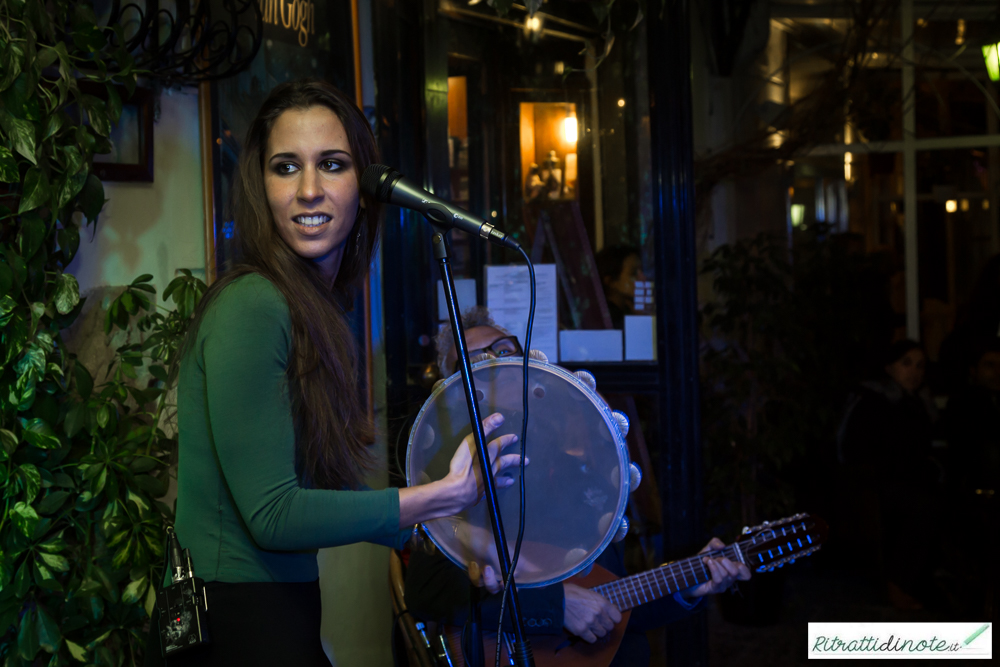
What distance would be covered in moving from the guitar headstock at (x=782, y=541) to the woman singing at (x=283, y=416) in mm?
1024

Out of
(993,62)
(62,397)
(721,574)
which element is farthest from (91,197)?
(993,62)

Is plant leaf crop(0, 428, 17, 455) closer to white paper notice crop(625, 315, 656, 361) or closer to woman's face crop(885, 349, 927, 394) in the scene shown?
white paper notice crop(625, 315, 656, 361)

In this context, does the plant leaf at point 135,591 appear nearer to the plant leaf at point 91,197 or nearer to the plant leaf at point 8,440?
the plant leaf at point 8,440

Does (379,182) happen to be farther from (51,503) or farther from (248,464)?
(51,503)

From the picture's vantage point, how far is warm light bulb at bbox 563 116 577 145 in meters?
2.57

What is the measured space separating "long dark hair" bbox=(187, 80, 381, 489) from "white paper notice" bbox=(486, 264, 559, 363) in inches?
48.2

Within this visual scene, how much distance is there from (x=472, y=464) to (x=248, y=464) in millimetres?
327

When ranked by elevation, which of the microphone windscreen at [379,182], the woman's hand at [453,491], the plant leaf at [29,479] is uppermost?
the microphone windscreen at [379,182]

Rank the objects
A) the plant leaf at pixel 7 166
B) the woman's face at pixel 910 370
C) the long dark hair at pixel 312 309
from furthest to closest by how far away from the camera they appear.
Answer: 1. the woman's face at pixel 910 370
2. the plant leaf at pixel 7 166
3. the long dark hair at pixel 312 309

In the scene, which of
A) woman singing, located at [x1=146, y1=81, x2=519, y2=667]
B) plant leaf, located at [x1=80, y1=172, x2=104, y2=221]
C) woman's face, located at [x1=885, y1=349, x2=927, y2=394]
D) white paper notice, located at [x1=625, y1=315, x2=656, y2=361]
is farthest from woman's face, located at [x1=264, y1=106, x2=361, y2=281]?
woman's face, located at [x1=885, y1=349, x2=927, y2=394]

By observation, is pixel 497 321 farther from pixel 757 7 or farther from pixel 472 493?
pixel 757 7

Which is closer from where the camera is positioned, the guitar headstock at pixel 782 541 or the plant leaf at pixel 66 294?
the plant leaf at pixel 66 294

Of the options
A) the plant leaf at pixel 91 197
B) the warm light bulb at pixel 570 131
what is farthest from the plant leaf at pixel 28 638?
the warm light bulb at pixel 570 131

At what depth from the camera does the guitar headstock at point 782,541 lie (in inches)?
76.0
